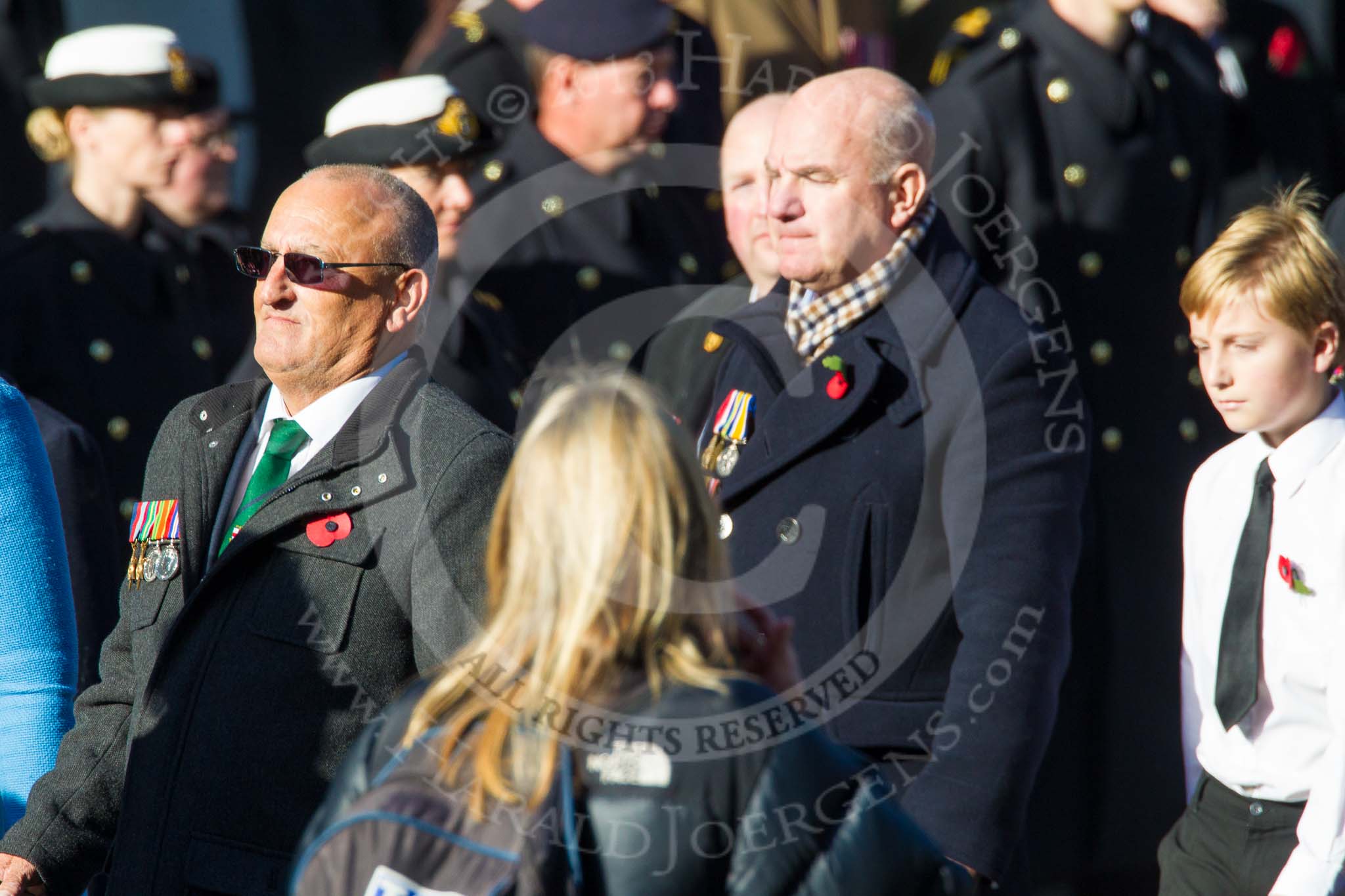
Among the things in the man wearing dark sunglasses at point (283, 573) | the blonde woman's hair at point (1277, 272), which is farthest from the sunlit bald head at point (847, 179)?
the man wearing dark sunglasses at point (283, 573)

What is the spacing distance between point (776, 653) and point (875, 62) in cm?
418

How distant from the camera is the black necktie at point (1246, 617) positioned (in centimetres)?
323

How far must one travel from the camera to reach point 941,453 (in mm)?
3230

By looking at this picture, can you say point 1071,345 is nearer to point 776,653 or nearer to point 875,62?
point 875,62

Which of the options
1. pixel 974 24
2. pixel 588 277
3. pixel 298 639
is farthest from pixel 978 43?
pixel 298 639

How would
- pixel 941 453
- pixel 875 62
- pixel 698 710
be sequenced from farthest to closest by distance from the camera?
pixel 875 62, pixel 941 453, pixel 698 710

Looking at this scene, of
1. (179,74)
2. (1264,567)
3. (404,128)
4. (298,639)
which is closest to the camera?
(298,639)

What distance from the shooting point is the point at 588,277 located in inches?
206

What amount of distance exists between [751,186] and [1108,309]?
3.51 ft

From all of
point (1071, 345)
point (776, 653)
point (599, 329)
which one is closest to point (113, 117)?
point (599, 329)

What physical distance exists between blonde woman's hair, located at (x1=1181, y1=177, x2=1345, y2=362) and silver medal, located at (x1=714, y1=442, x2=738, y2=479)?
0.88 metres

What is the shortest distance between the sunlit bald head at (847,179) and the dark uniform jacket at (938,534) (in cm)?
10

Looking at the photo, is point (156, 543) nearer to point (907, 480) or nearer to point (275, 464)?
point (275, 464)

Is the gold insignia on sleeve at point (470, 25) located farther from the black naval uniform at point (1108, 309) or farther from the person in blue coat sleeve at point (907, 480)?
the person in blue coat sleeve at point (907, 480)
